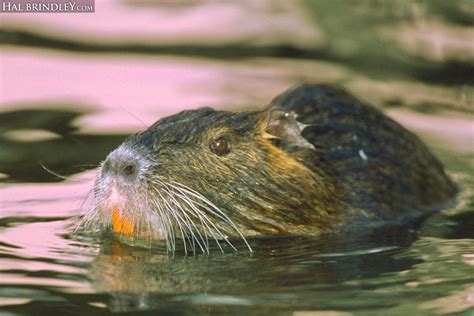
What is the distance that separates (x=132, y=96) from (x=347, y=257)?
13.9 ft

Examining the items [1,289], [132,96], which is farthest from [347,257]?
[132,96]

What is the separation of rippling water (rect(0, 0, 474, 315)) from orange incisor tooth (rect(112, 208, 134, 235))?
13 cm

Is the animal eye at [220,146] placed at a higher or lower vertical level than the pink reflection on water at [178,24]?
lower

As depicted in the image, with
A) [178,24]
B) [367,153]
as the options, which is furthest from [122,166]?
[178,24]

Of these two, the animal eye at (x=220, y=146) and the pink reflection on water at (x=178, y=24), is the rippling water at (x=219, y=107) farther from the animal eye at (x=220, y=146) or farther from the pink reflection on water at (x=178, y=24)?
the animal eye at (x=220, y=146)

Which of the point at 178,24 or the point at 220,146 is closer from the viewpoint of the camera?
the point at 220,146

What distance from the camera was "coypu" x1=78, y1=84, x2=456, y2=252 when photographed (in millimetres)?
7047

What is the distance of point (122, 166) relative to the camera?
6934 mm

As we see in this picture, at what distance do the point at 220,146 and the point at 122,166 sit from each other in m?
0.70

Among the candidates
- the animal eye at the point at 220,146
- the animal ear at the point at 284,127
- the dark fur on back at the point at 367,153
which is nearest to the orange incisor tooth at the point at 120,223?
the animal eye at the point at 220,146

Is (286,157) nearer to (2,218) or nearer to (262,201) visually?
(262,201)

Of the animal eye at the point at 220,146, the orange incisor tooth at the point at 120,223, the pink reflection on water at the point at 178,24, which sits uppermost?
the pink reflection on water at the point at 178,24

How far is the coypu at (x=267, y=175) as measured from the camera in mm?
7047

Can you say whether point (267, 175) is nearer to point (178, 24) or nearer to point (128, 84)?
point (128, 84)
